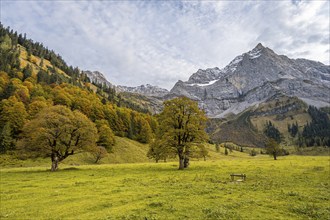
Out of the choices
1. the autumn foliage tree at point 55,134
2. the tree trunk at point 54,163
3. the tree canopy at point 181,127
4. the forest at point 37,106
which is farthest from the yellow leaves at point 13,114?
the tree canopy at point 181,127

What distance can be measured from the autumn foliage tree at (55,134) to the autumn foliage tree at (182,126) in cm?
1768

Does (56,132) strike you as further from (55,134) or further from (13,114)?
(13,114)

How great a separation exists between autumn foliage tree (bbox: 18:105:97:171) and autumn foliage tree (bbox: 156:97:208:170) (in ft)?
58.0

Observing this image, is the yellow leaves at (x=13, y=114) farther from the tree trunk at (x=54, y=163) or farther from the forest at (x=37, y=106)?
the tree trunk at (x=54, y=163)

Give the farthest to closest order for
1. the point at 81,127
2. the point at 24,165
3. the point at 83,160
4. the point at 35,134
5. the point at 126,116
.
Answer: the point at 126,116 < the point at 83,160 < the point at 24,165 < the point at 81,127 < the point at 35,134

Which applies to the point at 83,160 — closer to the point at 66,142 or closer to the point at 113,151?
the point at 113,151

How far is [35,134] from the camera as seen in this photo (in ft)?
166

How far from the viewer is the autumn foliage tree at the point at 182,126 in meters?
51.7

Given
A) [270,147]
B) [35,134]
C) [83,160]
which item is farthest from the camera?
[270,147]

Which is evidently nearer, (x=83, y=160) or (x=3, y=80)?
(x=83, y=160)

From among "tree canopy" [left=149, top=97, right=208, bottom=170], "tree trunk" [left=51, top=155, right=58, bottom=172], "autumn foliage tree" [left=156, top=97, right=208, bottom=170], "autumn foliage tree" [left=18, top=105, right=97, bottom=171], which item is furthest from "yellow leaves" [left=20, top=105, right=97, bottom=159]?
"autumn foliage tree" [left=156, top=97, right=208, bottom=170]

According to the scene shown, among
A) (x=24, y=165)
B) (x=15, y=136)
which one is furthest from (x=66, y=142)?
(x=15, y=136)

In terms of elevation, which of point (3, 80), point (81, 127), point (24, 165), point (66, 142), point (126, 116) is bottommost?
point (24, 165)

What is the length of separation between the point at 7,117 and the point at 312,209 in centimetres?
9989
